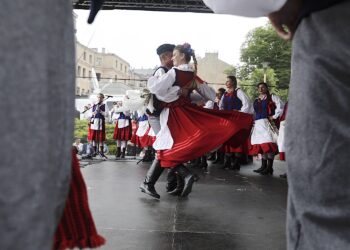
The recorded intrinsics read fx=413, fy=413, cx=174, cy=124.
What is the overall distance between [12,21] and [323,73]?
2.37 ft

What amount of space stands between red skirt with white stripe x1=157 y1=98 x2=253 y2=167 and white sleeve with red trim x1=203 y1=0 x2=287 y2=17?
3.24 m

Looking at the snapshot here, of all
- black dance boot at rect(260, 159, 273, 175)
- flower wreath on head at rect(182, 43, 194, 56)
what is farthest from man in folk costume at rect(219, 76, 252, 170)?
flower wreath on head at rect(182, 43, 194, 56)

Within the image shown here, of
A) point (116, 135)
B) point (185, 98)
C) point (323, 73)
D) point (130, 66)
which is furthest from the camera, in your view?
point (130, 66)

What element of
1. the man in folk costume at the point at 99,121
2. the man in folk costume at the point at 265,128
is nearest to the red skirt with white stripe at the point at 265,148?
the man in folk costume at the point at 265,128

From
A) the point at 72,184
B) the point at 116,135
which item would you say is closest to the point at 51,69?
the point at 72,184

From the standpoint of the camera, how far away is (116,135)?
12141 millimetres

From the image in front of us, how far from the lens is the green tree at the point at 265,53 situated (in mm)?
36519

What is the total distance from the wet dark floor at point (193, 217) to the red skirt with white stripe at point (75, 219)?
1.53 m

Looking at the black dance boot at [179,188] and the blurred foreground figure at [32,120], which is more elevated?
the blurred foreground figure at [32,120]

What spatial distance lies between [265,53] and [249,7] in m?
39.2

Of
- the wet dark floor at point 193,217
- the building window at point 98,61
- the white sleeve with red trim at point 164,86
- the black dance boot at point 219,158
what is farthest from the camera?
the building window at point 98,61

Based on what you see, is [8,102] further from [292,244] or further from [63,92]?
[292,244]

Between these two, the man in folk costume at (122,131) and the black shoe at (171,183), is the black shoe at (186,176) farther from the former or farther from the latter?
the man in folk costume at (122,131)

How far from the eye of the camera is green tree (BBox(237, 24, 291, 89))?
36.5 m
